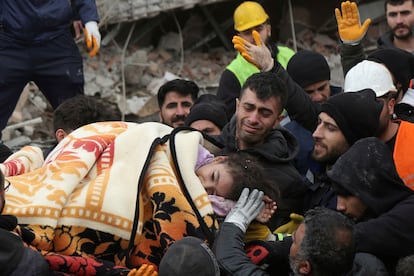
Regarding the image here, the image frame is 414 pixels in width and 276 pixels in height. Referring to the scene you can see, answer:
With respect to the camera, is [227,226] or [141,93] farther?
[141,93]

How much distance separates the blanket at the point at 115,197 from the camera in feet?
11.6

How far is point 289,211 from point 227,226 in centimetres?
70

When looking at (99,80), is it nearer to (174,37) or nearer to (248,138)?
(174,37)

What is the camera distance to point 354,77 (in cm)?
471

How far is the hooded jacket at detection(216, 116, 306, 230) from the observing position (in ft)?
14.0

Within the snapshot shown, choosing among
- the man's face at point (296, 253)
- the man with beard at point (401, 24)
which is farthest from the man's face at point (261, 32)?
the man's face at point (296, 253)

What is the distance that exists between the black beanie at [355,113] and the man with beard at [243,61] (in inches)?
56.8

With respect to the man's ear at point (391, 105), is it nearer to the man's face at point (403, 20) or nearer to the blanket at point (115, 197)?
the blanket at point (115, 197)

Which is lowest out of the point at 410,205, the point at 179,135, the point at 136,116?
the point at 136,116

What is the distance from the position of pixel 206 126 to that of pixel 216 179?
1.56 metres

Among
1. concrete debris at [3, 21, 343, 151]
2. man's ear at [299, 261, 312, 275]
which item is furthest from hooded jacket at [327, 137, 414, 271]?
concrete debris at [3, 21, 343, 151]

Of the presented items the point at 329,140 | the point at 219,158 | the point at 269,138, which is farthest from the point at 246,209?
the point at 269,138

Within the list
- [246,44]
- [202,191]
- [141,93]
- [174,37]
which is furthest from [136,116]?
[202,191]

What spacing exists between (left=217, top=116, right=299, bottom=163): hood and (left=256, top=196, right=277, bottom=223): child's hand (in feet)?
1.93
